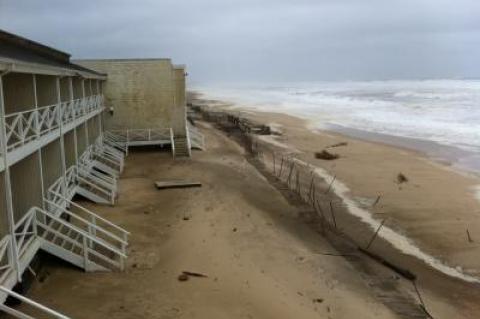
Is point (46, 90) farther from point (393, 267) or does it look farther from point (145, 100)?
point (145, 100)

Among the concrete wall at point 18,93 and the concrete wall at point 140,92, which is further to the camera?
the concrete wall at point 140,92

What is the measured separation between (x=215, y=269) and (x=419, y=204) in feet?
36.9

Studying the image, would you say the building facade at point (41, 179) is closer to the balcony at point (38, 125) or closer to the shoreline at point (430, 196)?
the balcony at point (38, 125)

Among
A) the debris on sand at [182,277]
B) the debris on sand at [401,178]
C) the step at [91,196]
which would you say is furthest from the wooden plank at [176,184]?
the debris on sand at [401,178]

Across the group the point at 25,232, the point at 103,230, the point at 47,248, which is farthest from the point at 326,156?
the point at 25,232

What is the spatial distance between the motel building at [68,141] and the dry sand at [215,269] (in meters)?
0.66

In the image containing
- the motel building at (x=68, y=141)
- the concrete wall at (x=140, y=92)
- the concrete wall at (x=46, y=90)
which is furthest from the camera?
the concrete wall at (x=140, y=92)

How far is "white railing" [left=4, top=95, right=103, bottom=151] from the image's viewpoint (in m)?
11.7

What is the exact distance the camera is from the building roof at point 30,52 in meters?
13.7

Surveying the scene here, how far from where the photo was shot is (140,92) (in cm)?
3161

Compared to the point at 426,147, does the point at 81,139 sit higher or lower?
higher

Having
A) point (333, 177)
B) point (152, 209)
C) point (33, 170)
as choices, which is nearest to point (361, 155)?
point (333, 177)

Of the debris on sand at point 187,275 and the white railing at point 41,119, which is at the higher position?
the white railing at point 41,119

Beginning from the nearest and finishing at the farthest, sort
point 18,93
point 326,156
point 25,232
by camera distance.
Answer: point 25,232, point 18,93, point 326,156
